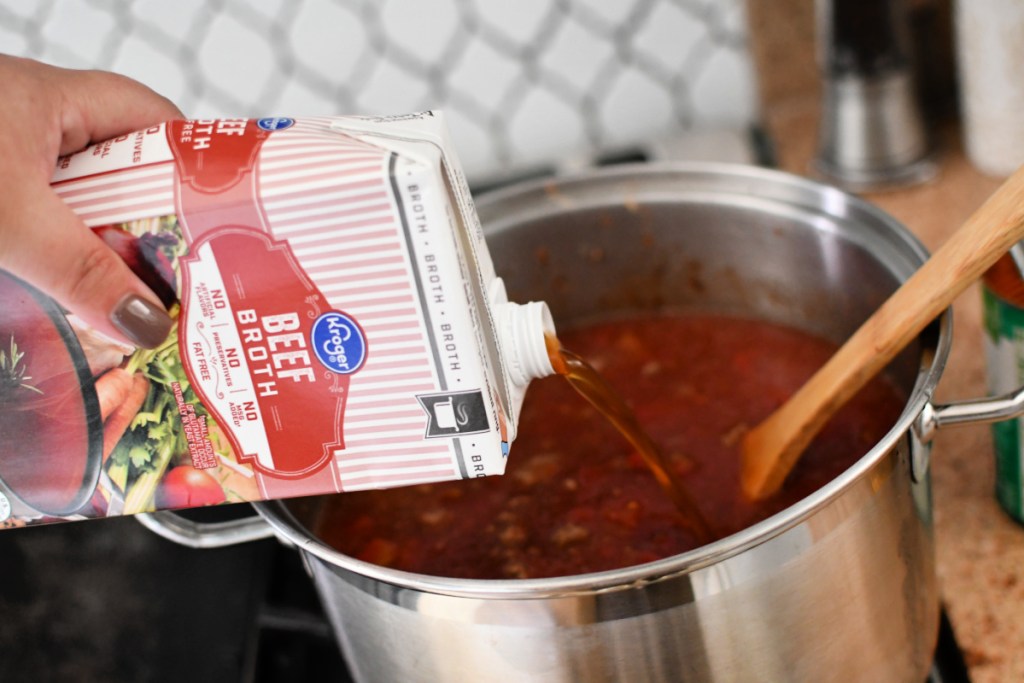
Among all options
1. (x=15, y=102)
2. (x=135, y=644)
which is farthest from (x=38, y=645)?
(x=15, y=102)

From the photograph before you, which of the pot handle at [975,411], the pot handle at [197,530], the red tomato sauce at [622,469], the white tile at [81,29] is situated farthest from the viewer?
the white tile at [81,29]

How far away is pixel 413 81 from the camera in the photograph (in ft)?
4.57

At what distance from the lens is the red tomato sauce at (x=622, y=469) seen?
3.07 feet

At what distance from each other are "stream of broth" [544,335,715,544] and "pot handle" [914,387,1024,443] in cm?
25

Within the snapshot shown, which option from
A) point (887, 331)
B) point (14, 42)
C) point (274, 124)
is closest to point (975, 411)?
point (887, 331)

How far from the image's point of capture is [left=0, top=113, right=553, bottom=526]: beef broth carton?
571mm

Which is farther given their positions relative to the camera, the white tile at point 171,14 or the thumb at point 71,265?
the white tile at point 171,14

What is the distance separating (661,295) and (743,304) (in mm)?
98

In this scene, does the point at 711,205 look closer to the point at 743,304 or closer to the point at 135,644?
the point at 743,304

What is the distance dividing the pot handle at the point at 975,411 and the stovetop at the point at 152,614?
0.85ft

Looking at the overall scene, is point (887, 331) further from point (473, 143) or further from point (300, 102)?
point (300, 102)

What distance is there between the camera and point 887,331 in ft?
2.56

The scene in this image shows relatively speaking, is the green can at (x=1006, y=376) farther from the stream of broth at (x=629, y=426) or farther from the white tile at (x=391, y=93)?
the white tile at (x=391, y=93)

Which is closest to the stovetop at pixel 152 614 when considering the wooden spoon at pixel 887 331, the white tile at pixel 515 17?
the wooden spoon at pixel 887 331
